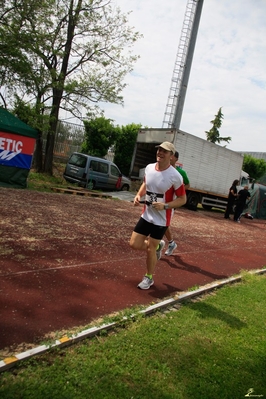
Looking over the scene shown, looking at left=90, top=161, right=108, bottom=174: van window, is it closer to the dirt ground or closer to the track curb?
the dirt ground

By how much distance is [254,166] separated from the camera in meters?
37.8

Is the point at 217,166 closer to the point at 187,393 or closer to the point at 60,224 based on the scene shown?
the point at 60,224

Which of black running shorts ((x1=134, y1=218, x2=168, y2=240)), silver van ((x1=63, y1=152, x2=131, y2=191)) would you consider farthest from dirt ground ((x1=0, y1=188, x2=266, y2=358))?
silver van ((x1=63, y1=152, x2=131, y2=191))

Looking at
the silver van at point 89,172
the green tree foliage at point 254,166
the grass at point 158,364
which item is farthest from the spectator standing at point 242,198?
the green tree foliage at point 254,166

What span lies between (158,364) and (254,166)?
38.0 metres

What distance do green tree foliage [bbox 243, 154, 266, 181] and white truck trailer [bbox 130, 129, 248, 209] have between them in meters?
A: 17.8

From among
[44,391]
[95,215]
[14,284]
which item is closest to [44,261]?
[14,284]

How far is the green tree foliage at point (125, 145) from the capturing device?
25000mm

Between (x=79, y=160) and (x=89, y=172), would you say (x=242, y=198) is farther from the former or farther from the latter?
(x=79, y=160)

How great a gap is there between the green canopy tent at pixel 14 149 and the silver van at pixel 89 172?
4.50m

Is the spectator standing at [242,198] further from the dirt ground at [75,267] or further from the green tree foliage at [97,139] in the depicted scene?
the green tree foliage at [97,139]

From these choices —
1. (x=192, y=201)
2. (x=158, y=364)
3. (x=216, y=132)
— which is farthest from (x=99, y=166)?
(x=216, y=132)

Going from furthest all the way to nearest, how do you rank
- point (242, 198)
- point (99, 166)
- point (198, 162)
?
point (198, 162)
point (99, 166)
point (242, 198)

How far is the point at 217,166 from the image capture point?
19391mm
